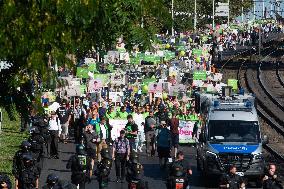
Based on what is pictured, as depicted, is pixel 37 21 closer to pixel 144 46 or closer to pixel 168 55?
pixel 144 46

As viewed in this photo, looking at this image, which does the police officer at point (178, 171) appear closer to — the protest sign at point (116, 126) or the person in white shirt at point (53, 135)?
the person in white shirt at point (53, 135)

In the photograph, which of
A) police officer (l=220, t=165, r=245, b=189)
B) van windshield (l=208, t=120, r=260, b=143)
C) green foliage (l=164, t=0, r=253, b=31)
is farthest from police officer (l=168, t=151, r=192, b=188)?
green foliage (l=164, t=0, r=253, b=31)

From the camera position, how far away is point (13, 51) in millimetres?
11539

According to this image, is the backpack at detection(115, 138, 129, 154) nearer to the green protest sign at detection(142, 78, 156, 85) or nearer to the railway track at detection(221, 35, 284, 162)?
the railway track at detection(221, 35, 284, 162)

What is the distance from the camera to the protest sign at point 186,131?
1425 inches

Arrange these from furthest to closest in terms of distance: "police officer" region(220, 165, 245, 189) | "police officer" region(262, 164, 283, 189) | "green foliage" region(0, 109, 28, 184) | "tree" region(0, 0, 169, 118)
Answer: "green foliage" region(0, 109, 28, 184)
"police officer" region(220, 165, 245, 189)
"police officer" region(262, 164, 283, 189)
"tree" region(0, 0, 169, 118)

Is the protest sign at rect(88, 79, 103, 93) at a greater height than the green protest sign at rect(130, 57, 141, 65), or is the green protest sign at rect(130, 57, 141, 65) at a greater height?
the green protest sign at rect(130, 57, 141, 65)

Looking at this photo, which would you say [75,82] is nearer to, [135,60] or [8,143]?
[8,143]

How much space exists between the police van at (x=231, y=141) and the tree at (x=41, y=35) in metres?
14.0

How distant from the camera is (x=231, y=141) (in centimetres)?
2697

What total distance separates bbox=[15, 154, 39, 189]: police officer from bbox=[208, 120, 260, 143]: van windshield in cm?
709

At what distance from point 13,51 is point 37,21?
44cm

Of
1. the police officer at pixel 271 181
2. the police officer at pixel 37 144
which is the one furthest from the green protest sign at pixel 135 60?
the police officer at pixel 271 181

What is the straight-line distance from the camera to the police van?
26.7 meters
